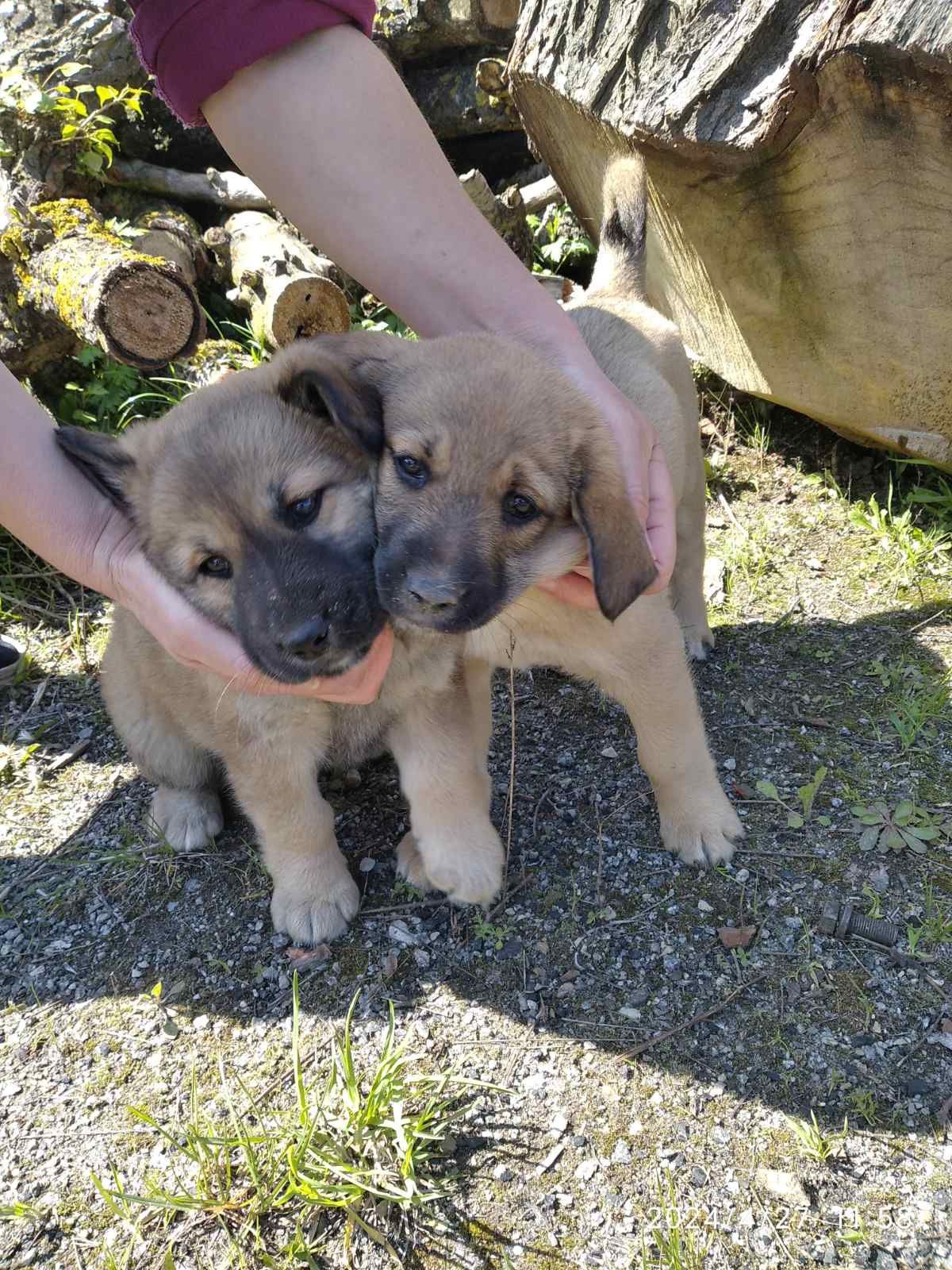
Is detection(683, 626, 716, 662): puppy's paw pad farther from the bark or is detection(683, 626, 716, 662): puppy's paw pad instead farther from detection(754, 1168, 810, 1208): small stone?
the bark

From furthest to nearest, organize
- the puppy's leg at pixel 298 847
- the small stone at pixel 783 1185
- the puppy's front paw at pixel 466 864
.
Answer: the puppy's front paw at pixel 466 864 → the puppy's leg at pixel 298 847 → the small stone at pixel 783 1185

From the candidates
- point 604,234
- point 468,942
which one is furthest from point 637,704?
point 604,234

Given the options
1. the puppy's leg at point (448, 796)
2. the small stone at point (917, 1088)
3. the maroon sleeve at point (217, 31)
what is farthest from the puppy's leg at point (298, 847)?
the maroon sleeve at point (217, 31)

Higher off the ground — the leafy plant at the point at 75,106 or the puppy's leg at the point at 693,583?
the leafy plant at the point at 75,106

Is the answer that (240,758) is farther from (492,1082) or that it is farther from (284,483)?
(492,1082)

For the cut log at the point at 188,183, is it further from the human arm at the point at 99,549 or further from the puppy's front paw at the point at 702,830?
the puppy's front paw at the point at 702,830

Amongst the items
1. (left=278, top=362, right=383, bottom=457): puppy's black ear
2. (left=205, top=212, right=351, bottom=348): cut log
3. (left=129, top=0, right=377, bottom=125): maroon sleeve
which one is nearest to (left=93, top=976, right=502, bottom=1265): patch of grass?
(left=278, top=362, right=383, bottom=457): puppy's black ear
